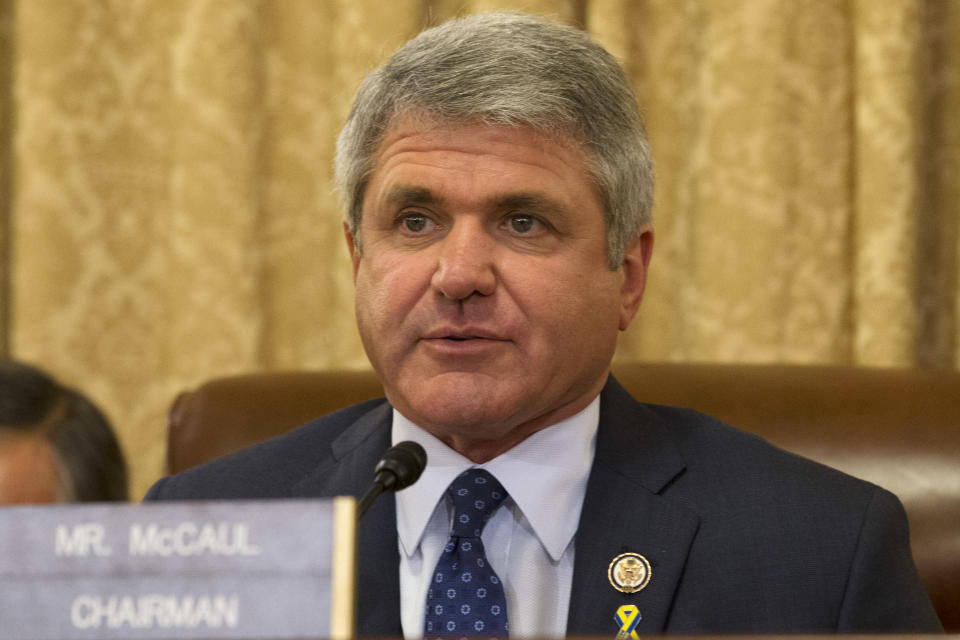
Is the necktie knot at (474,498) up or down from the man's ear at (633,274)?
down

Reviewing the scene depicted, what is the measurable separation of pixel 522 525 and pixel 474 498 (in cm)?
8

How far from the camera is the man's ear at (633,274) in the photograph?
65.1 inches

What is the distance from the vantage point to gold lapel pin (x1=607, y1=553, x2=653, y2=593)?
142cm

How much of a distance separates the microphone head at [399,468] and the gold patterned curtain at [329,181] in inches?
55.0

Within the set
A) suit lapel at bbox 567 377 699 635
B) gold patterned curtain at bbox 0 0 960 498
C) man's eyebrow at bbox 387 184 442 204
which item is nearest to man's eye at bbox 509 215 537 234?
man's eyebrow at bbox 387 184 442 204

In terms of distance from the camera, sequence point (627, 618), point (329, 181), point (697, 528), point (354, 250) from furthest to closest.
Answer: point (329, 181)
point (354, 250)
point (697, 528)
point (627, 618)

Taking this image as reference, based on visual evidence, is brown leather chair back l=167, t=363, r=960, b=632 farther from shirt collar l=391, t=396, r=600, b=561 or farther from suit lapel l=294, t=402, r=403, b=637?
shirt collar l=391, t=396, r=600, b=561

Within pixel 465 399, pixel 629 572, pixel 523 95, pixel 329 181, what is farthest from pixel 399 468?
pixel 329 181

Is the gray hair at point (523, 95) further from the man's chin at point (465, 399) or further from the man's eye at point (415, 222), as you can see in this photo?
the man's chin at point (465, 399)

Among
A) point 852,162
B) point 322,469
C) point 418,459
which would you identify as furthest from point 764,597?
point 852,162

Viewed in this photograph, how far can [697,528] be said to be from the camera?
4.91 feet

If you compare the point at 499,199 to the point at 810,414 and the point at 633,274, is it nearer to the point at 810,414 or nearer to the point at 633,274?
the point at 633,274

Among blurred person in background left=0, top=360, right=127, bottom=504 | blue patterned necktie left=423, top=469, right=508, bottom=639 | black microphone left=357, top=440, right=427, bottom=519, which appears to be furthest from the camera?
blurred person in background left=0, top=360, right=127, bottom=504

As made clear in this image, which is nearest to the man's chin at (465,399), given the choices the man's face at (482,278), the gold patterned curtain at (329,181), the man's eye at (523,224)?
the man's face at (482,278)
